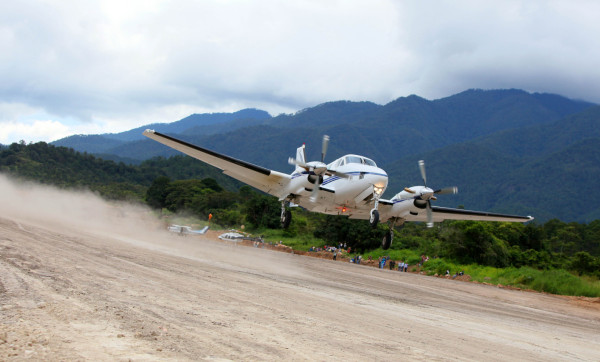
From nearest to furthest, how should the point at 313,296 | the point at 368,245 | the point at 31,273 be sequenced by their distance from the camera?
the point at 31,273, the point at 313,296, the point at 368,245

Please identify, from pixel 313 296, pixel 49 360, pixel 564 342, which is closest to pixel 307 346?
pixel 49 360

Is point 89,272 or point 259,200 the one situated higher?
point 259,200

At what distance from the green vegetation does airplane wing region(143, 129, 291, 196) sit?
77.4 feet

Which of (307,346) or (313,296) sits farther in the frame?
(313,296)

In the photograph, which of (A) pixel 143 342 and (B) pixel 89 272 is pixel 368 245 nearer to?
(B) pixel 89 272

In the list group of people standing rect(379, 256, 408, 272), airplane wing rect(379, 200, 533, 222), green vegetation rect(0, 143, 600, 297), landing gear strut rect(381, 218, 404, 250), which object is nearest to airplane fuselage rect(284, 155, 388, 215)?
airplane wing rect(379, 200, 533, 222)

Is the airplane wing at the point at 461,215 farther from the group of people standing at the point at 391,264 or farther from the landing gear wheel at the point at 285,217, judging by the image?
the group of people standing at the point at 391,264

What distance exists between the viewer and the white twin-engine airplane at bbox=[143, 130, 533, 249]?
76.4 feet

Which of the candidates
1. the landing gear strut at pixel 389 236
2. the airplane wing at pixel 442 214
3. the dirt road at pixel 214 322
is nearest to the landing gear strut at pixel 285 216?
the airplane wing at pixel 442 214

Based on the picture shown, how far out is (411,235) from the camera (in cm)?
7438

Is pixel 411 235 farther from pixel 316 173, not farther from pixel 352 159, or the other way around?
pixel 316 173

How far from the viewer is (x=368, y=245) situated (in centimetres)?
5791

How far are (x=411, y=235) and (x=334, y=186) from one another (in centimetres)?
5350

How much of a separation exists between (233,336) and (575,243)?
94255 mm
